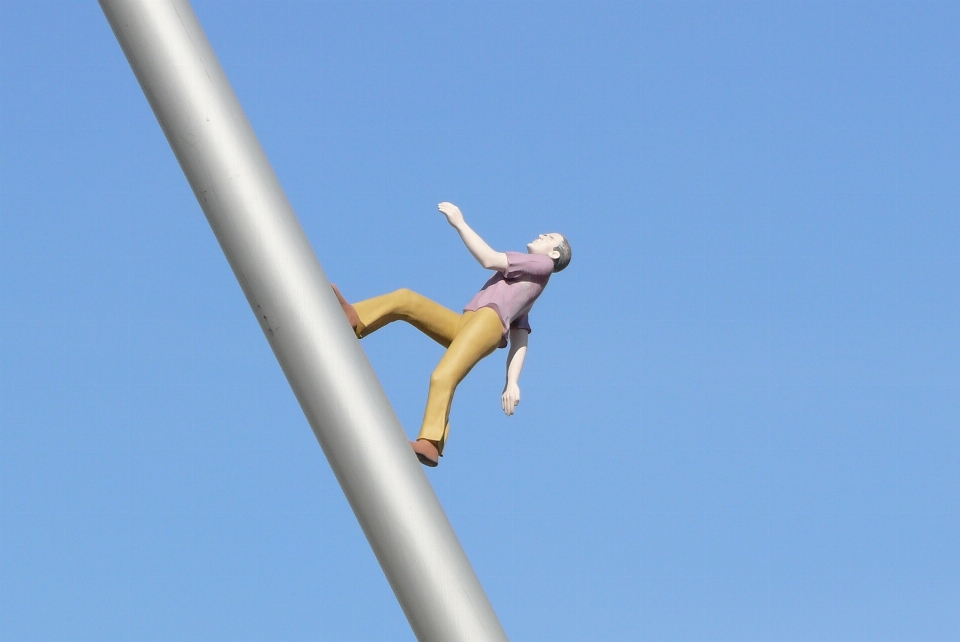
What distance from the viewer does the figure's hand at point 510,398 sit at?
9.20m

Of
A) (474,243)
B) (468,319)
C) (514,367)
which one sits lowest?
(514,367)

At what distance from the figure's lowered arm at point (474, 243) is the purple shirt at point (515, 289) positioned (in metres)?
0.12

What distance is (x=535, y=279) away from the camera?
9289 millimetres

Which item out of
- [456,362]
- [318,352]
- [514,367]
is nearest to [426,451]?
[456,362]

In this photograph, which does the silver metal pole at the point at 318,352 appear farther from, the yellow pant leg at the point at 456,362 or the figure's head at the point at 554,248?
the figure's head at the point at 554,248

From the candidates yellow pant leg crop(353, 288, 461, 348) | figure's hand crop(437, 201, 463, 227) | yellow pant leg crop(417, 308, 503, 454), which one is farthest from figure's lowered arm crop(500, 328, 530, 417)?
figure's hand crop(437, 201, 463, 227)

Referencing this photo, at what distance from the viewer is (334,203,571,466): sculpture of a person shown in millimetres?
8312

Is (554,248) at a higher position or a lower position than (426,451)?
higher

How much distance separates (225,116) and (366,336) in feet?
8.26

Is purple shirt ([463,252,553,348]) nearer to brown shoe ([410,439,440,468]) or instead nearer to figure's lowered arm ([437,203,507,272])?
figure's lowered arm ([437,203,507,272])

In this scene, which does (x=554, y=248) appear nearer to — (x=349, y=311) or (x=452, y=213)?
(x=452, y=213)

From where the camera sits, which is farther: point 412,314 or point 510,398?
point 510,398

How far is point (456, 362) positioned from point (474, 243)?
31.9 inches

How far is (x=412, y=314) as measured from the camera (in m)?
8.90
